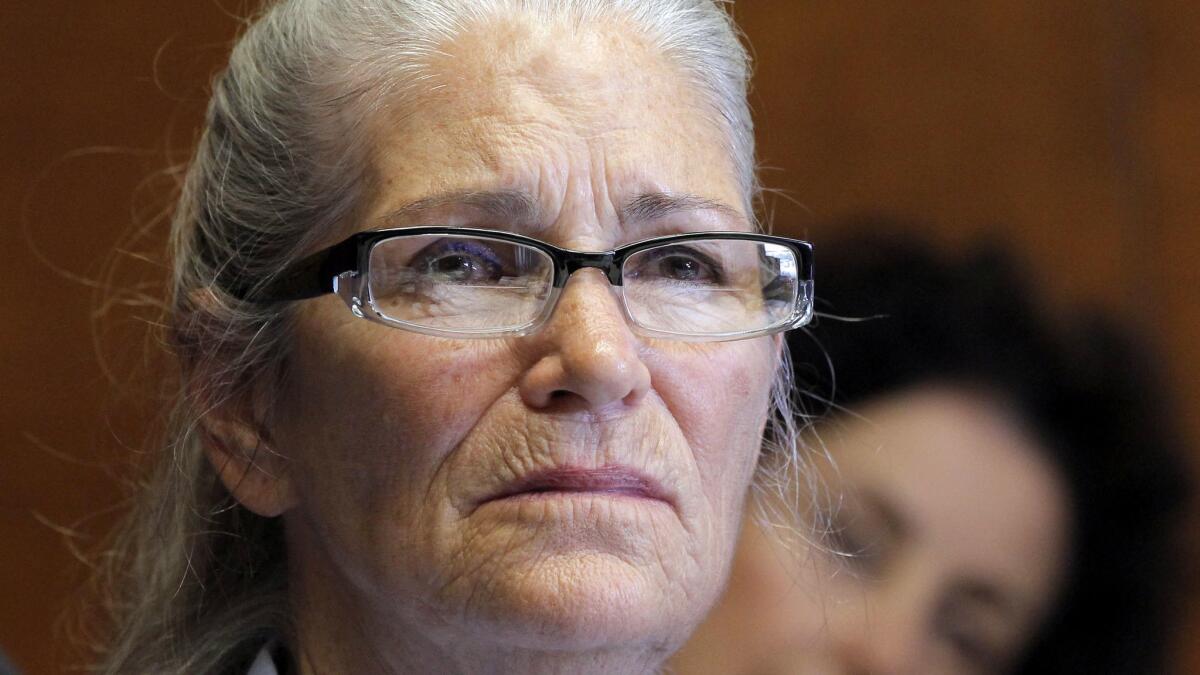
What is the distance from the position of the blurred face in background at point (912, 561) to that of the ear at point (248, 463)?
0.70m

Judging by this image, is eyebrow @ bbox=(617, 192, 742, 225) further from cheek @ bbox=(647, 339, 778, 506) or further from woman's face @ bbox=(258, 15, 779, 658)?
cheek @ bbox=(647, 339, 778, 506)

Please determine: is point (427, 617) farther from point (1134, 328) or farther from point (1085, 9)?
point (1085, 9)

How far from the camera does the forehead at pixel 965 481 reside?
1896 mm

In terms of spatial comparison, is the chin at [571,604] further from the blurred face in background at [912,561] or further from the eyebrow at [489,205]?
the blurred face in background at [912,561]

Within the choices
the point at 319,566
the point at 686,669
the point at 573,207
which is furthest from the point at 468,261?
the point at 686,669

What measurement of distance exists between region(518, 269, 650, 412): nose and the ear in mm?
308

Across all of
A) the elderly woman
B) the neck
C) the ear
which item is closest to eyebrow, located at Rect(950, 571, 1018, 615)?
the elderly woman

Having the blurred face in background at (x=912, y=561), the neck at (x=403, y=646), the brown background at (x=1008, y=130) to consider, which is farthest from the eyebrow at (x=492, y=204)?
the brown background at (x=1008, y=130)

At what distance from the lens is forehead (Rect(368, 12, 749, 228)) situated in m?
1.14

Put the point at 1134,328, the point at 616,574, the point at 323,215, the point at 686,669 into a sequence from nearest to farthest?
the point at 616,574 < the point at 323,215 < the point at 686,669 < the point at 1134,328

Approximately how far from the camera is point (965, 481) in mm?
1921

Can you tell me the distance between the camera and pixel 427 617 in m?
1.11

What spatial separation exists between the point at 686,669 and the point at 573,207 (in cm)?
95

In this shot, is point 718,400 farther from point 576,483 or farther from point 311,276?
point 311,276
